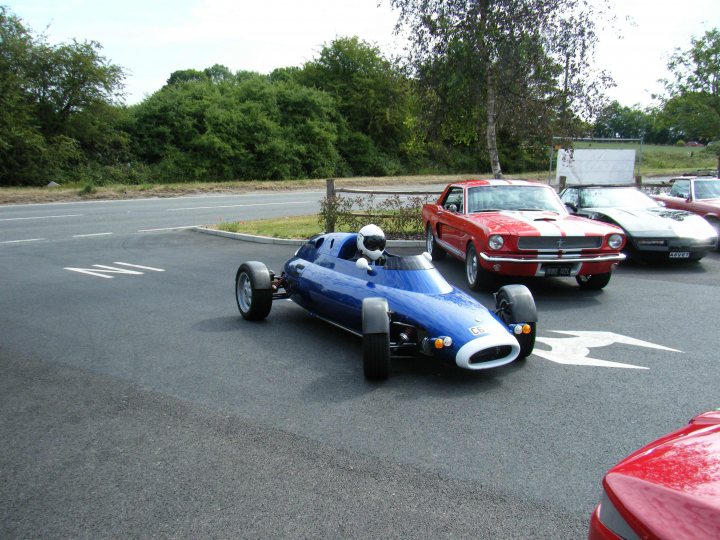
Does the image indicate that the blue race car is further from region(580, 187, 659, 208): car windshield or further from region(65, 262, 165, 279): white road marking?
region(580, 187, 659, 208): car windshield

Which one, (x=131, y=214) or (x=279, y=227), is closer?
(x=279, y=227)

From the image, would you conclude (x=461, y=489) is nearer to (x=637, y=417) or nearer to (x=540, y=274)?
(x=637, y=417)

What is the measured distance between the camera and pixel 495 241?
27.8 feet

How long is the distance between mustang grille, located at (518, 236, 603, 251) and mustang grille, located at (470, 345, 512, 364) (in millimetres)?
3332

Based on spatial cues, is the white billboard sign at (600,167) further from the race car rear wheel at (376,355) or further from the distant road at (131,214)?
the race car rear wheel at (376,355)

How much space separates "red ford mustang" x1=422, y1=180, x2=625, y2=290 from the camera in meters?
8.41

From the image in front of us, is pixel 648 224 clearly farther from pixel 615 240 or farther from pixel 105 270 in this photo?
pixel 105 270

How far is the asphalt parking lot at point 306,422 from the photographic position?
10.8 ft

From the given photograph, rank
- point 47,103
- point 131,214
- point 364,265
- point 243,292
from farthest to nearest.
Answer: point 47,103 < point 131,214 < point 243,292 < point 364,265

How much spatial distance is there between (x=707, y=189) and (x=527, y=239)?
813 cm

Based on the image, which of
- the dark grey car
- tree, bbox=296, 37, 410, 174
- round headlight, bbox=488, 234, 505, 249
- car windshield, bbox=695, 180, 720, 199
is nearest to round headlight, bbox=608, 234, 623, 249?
round headlight, bbox=488, 234, 505, 249

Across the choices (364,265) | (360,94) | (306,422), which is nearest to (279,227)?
(364,265)

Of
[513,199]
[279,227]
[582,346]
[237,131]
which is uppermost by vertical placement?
[237,131]

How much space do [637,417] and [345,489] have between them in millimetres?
2293
